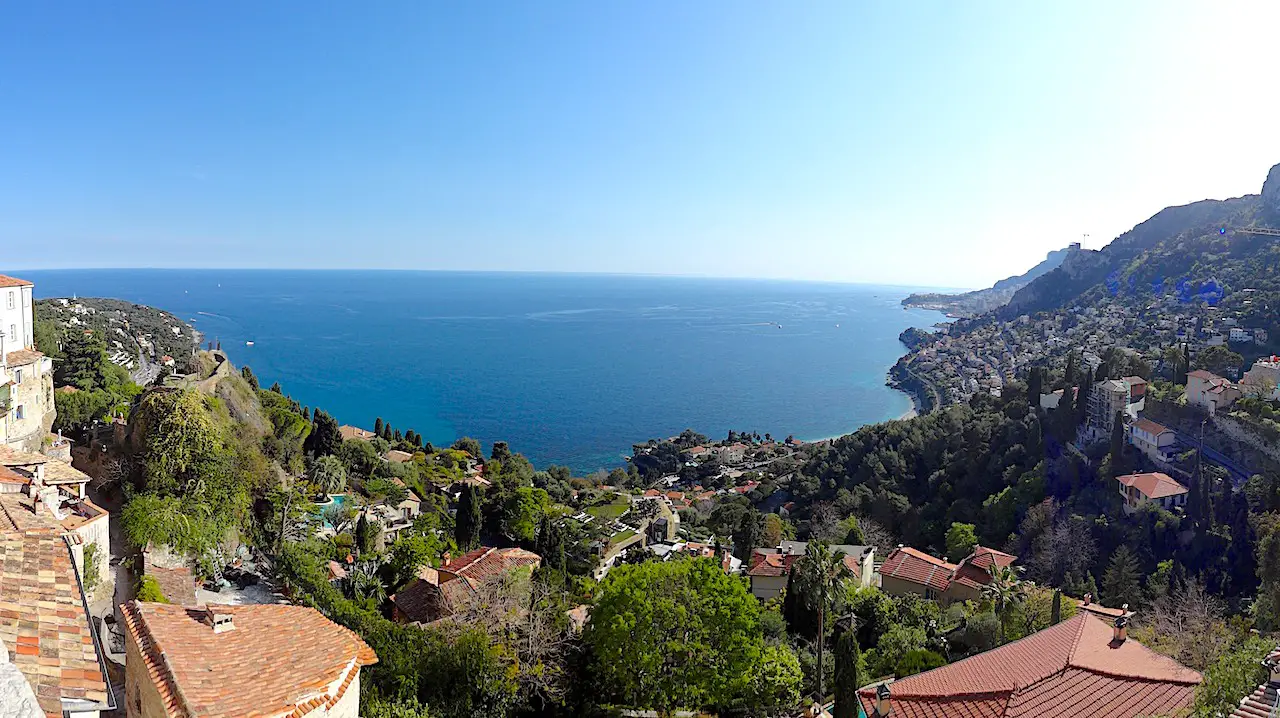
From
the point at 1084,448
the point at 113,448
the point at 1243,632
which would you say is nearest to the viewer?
the point at 1243,632

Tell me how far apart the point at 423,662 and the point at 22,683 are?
9.75 m

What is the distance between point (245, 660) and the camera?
6.48 metres

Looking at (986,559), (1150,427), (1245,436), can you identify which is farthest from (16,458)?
(1245,436)

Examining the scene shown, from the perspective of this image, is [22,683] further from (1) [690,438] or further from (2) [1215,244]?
(2) [1215,244]

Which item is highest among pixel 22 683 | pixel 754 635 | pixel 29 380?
pixel 22 683

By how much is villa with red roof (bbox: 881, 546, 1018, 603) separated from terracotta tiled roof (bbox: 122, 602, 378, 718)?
69.8ft

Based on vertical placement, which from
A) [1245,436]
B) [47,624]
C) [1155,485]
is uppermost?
[47,624]

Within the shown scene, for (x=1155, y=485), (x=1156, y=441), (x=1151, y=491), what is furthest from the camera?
(x=1156, y=441)

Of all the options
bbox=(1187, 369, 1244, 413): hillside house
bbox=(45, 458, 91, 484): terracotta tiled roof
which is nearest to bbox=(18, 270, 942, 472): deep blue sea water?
bbox=(1187, 369, 1244, 413): hillside house

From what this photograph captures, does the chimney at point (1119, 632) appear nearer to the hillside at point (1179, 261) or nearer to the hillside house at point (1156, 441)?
the hillside house at point (1156, 441)

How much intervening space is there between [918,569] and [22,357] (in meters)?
27.9

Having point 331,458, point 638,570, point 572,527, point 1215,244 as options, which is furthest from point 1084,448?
point 1215,244

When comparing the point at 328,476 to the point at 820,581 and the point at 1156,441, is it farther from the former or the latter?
the point at 1156,441

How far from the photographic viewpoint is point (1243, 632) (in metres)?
14.9
